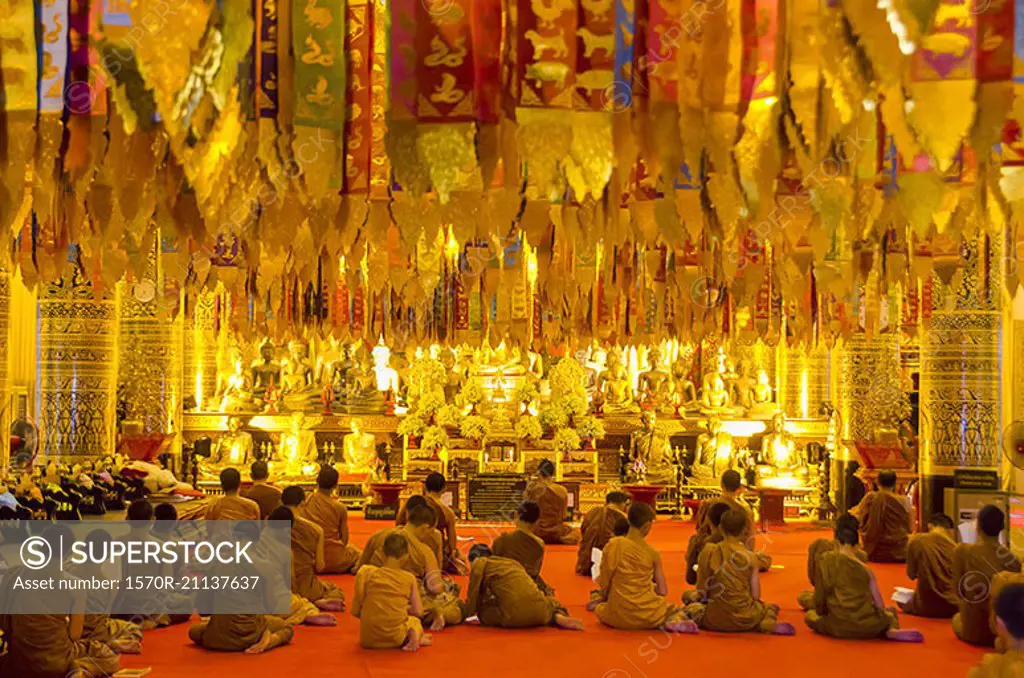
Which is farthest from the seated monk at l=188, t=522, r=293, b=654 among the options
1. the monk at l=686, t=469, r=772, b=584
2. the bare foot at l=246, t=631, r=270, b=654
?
the monk at l=686, t=469, r=772, b=584

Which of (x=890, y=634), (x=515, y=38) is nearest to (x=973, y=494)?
(x=890, y=634)

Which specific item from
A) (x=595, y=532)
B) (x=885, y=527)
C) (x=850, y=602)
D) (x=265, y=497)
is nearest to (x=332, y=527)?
(x=265, y=497)

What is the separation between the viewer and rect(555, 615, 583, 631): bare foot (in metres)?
8.09

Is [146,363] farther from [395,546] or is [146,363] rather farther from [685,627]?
[685,627]

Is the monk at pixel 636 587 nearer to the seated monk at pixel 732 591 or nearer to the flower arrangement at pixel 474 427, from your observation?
the seated monk at pixel 732 591

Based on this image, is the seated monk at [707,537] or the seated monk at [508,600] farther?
the seated monk at [707,537]

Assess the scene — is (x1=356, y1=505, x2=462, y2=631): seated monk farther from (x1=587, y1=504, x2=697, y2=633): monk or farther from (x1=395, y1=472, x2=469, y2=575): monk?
(x1=395, y1=472, x2=469, y2=575): monk

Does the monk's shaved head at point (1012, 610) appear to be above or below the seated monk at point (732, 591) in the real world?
above

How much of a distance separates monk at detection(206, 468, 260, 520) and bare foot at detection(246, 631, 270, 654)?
6.40ft

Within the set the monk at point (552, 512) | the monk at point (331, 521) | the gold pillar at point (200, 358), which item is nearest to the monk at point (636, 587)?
the monk at point (331, 521)

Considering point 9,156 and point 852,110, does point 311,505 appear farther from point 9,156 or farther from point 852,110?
point 852,110

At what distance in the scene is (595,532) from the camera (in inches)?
421

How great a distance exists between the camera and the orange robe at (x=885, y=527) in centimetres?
1166

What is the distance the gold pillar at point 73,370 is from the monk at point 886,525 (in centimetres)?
851
